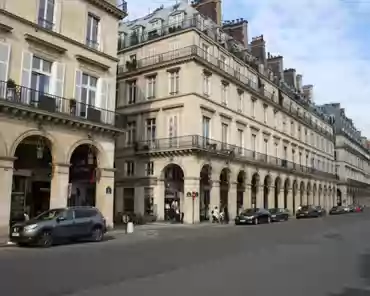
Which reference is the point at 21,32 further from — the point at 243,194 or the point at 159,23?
the point at 243,194

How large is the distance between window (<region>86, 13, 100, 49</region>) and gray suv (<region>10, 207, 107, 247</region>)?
440 inches

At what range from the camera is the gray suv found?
55.2ft

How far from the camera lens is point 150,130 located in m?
40.2

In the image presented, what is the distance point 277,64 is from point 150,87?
96.9ft

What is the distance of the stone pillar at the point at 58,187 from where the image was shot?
75.5 ft

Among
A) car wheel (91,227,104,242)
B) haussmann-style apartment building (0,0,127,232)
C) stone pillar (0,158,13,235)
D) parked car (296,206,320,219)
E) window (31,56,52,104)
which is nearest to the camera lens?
car wheel (91,227,104,242)

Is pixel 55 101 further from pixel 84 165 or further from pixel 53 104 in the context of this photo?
pixel 84 165

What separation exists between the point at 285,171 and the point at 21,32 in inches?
1552

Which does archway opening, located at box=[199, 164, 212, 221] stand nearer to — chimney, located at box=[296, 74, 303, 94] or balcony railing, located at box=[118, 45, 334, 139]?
balcony railing, located at box=[118, 45, 334, 139]

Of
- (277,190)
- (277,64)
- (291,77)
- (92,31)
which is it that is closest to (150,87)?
(92,31)

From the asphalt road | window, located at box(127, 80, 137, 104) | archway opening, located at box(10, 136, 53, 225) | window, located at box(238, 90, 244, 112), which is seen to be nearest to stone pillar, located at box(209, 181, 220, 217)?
window, located at box(238, 90, 244, 112)

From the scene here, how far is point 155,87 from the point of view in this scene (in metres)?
40.1

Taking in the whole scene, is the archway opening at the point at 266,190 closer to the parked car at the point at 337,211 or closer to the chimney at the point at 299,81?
the parked car at the point at 337,211

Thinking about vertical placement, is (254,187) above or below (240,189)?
above
